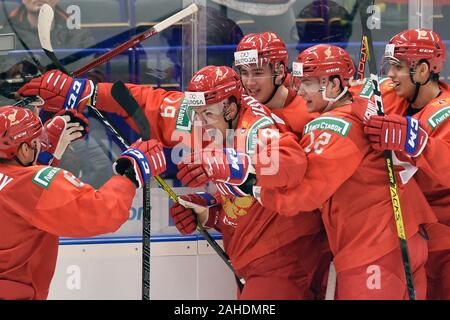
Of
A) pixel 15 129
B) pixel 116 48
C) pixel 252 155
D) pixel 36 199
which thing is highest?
pixel 116 48

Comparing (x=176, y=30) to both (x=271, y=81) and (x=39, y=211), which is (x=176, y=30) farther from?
(x=39, y=211)

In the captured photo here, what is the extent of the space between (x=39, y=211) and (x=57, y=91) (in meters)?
0.66

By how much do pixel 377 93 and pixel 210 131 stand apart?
0.57 m

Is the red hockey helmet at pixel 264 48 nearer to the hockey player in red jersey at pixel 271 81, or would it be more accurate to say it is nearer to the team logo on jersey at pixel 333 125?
the hockey player in red jersey at pixel 271 81

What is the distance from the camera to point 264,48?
12.2ft

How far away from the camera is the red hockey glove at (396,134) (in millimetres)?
3264

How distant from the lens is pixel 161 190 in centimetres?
407

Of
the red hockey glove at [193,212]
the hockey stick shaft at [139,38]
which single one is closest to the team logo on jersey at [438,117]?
the red hockey glove at [193,212]

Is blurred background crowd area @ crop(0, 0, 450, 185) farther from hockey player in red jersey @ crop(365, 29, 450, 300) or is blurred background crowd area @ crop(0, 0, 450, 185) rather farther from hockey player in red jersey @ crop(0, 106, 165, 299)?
hockey player in red jersey @ crop(0, 106, 165, 299)

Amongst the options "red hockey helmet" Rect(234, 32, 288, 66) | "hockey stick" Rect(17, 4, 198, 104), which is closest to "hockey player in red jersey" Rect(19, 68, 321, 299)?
"hockey stick" Rect(17, 4, 198, 104)

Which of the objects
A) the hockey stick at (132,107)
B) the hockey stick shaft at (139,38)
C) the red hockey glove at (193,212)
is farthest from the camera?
the hockey stick shaft at (139,38)

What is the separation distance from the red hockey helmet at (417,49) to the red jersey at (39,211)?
39.8 inches

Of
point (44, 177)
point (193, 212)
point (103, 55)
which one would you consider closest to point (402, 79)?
point (193, 212)

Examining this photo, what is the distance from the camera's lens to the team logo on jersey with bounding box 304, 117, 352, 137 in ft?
10.8
